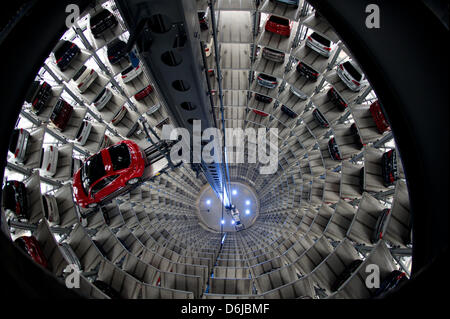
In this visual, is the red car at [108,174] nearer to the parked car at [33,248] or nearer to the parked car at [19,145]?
the parked car at [19,145]

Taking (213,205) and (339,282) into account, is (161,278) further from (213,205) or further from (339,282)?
(213,205)

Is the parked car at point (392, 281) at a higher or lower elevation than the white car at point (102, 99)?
lower

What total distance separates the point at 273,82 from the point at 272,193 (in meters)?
18.0

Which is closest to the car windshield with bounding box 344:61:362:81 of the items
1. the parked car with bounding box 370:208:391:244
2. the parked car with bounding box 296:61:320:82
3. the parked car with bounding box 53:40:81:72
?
the parked car with bounding box 296:61:320:82

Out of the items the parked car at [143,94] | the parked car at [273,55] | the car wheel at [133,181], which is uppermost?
the parked car at [143,94]

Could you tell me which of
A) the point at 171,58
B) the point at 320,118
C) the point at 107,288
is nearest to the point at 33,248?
the point at 107,288

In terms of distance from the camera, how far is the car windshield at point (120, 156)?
36.1ft

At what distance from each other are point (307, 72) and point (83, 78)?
12.0 meters

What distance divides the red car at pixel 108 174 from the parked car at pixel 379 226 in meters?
10.9

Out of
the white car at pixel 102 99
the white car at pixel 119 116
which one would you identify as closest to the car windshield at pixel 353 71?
the white car at pixel 102 99

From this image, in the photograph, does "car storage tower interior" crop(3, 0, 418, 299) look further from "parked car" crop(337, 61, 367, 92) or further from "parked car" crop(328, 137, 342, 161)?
"parked car" crop(328, 137, 342, 161)

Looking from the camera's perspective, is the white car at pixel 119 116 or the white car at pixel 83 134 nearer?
the white car at pixel 83 134

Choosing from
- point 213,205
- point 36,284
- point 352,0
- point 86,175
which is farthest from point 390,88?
point 213,205

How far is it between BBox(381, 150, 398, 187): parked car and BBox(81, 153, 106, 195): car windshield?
1294 cm
